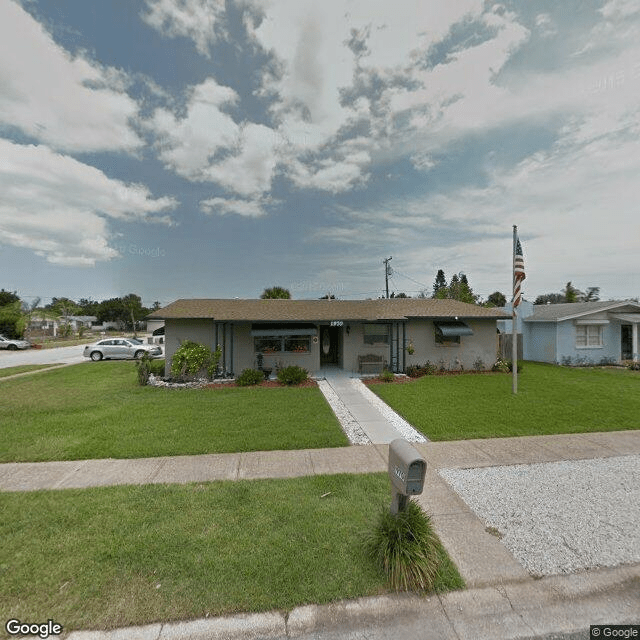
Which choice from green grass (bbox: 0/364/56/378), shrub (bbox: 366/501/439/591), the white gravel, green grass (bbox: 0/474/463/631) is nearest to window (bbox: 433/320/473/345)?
the white gravel

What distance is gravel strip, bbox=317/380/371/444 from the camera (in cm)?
673

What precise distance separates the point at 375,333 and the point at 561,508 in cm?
1049

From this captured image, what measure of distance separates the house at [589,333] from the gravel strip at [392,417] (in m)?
12.6

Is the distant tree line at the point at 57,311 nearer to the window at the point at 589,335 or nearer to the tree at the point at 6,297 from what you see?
the tree at the point at 6,297

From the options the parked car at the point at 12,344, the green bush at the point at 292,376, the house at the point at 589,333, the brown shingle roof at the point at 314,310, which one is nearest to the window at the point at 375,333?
the brown shingle roof at the point at 314,310

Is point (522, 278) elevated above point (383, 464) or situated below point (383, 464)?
above

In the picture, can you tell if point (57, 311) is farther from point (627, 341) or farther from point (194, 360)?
point (627, 341)

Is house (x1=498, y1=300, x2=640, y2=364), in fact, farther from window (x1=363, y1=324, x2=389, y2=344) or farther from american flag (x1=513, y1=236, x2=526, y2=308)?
window (x1=363, y1=324, x2=389, y2=344)

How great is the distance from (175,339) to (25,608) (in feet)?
36.2

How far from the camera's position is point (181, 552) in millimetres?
3186

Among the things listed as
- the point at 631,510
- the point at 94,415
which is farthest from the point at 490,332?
the point at 94,415

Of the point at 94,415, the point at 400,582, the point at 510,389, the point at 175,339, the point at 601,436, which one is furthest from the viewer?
the point at 175,339

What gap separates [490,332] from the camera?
49.1ft

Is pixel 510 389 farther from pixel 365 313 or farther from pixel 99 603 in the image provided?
pixel 99 603
